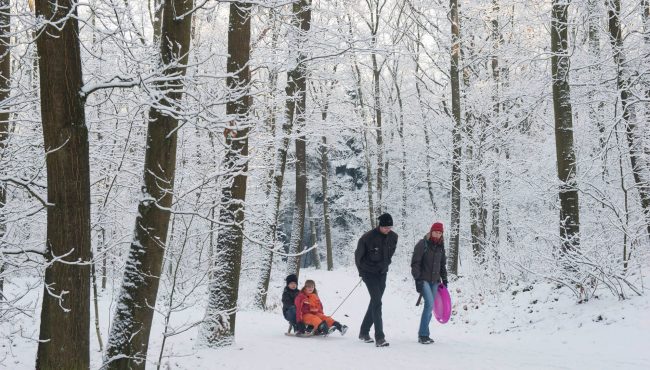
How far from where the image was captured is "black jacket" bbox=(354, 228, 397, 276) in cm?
831

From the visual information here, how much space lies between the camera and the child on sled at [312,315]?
895 cm

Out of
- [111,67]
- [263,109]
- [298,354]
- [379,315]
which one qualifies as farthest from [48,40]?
[263,109]

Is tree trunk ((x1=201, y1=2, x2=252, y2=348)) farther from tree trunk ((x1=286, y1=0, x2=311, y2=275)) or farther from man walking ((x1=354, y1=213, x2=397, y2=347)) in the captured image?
tree trunk ((x1=286, y1=0, x2=311, y2=275))

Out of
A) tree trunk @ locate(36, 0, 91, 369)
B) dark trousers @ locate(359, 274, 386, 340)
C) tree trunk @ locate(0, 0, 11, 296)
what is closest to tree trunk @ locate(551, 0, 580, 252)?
dark trousers @ locate(359, 274, 386, 340)

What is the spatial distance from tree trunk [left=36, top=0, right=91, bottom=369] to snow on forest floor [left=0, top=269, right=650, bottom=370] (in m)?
0.39

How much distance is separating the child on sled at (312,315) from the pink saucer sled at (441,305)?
1496 millimetres

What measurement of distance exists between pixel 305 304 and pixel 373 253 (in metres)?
1.65

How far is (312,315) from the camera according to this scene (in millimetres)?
9070

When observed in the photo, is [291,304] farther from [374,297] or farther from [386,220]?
[386,220]

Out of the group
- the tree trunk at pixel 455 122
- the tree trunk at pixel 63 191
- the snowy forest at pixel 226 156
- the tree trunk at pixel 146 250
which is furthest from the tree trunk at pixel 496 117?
the tree trunk at pixel 63 191

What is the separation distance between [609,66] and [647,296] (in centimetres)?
390

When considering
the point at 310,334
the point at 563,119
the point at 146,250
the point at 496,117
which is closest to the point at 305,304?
the point at 310,334

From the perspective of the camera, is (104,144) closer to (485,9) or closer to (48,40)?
(48,40)

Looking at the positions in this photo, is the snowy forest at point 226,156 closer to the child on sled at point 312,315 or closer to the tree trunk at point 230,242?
the tree trunk at point 230,242
